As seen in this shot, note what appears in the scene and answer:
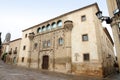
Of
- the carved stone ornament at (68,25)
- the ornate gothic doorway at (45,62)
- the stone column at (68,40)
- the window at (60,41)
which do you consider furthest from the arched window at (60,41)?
the ornate gothic doorway at (45,62)

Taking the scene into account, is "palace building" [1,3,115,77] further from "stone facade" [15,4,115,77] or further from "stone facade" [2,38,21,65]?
"stone facade" [2,38,21,65]

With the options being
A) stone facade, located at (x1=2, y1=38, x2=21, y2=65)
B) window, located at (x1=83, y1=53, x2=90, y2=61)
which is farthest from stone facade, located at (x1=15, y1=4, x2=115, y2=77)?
stone facade, located at (x1=2, y1=38, x2=21, y2=65)

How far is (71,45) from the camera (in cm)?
1590

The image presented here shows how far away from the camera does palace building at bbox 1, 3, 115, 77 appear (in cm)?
1384

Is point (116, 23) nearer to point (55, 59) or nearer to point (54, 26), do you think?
point (55, 59)

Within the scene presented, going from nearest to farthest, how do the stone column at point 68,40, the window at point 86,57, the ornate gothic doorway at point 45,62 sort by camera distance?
the window at point 86,57
the stone column at point 68,40
the ornate gothic doorway at point 45,62

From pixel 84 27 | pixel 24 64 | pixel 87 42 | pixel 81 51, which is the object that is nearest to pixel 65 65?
pixel 81 51

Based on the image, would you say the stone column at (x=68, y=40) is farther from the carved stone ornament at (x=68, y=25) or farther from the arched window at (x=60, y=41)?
the arched window at (x=60, y=41)

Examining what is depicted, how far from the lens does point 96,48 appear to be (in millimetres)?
13500

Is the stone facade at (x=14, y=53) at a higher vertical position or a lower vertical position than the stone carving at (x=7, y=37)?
lower

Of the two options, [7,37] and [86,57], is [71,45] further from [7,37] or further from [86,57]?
[7,37]

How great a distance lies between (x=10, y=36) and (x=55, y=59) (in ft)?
164

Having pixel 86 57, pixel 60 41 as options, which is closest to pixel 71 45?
pixel 60 41

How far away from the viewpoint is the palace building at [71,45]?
45.4 feet
